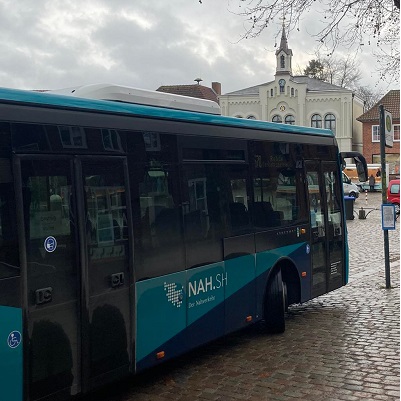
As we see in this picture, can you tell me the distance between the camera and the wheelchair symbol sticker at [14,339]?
4.65 m

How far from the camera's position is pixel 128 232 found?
5.86 metres

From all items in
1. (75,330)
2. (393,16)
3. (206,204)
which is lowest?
(75,330)

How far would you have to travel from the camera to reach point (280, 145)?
8875 millimetres

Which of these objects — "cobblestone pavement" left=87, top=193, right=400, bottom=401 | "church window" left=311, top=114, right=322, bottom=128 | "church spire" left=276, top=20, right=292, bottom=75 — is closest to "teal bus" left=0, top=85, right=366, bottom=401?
"cobblestone pavement" left=87, top=193, right=400, bottom=401

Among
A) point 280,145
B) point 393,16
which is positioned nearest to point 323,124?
point 393,16

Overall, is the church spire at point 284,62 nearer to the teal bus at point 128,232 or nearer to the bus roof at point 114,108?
the teal bus at point 128,232

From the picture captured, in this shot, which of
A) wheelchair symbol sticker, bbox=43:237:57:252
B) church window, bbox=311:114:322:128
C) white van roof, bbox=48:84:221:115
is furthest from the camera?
church window, bbox=311:114:322:128

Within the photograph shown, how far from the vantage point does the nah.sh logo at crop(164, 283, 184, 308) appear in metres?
6.39

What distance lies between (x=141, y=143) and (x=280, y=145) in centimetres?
317

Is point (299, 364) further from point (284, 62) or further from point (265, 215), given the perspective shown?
point (284, 62)

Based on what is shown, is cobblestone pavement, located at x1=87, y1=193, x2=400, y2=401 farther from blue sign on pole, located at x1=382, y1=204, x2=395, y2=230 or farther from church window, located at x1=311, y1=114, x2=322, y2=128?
church window, located at x1=311, y1=114, x2=322, y2=128

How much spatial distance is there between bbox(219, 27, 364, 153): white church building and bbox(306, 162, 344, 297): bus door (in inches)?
2453

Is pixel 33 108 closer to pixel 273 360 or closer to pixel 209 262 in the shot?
pixel 209 262

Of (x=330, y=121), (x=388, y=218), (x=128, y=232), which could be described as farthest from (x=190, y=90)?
(x=128, y=232)
